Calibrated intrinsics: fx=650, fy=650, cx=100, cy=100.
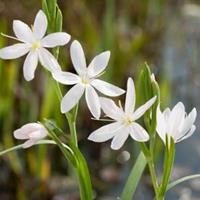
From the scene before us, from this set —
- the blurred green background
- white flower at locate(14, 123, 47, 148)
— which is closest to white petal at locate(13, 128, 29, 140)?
white flower at locate(14, 123, 47, 148)

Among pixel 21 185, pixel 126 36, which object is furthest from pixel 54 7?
pixel 126 36

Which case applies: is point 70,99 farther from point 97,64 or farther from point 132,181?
point 132,181

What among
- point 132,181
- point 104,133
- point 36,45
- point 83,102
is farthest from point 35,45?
point 83,102

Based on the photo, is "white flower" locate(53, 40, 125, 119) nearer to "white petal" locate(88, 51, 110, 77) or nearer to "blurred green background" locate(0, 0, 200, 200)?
"white petal" locate(88, 51, 110, 77)

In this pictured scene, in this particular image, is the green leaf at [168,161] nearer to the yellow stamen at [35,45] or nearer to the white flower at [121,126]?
the white flower at [121,126]

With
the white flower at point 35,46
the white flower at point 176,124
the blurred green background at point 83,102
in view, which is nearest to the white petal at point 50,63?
the white flower at point 35,46

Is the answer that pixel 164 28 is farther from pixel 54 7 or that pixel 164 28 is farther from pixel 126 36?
pixel 54 7
